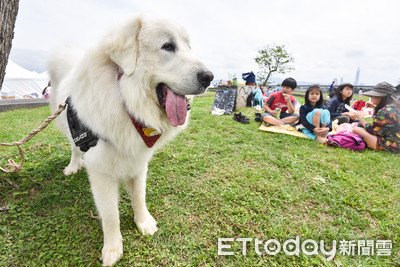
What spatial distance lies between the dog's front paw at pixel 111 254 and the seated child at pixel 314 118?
453 cm

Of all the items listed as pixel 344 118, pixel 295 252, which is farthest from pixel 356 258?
pixel 344 118

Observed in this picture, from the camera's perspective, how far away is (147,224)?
1.77 metres

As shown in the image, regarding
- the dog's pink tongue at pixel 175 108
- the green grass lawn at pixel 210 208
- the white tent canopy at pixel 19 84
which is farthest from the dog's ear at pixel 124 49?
the white tent canopy at pixel 19 84

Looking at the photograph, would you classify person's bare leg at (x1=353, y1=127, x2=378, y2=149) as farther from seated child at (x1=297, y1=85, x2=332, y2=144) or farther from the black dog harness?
the black dog harness

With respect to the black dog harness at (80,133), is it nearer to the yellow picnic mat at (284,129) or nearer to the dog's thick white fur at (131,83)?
the dog's thick white fur at (131,83)

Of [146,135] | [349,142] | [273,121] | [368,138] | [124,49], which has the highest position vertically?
[124,49]

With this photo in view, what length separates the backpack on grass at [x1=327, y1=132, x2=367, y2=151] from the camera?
3936 mm

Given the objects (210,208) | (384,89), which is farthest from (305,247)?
(384,89)

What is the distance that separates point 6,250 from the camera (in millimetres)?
1510

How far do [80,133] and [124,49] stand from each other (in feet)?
2.47

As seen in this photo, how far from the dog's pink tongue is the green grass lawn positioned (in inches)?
45.9

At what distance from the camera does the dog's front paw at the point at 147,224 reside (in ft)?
5.70

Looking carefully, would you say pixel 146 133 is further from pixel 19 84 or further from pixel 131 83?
pixel 19 84

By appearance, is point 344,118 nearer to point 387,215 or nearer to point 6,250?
point 387,215
